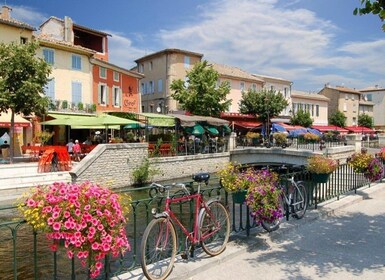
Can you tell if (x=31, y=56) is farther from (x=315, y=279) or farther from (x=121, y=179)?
(x=315, y=279)

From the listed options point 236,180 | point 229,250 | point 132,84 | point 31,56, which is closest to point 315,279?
point 229,250

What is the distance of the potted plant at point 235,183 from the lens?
5.71 m

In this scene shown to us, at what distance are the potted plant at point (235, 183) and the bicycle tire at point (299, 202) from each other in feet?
6.45

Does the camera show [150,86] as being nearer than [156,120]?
No

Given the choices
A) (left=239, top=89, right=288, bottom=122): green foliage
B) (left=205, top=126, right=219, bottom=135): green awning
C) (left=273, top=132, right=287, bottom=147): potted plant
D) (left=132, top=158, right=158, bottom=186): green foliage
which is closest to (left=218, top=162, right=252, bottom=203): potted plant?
(left=132, top=158, right=158, bottom=186): green foliage

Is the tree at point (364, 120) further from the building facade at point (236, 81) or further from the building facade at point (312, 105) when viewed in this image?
the building facade at point (236, 81)

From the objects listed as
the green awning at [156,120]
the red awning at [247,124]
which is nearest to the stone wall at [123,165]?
the green awning at [156,120]

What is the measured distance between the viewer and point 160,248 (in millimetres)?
4602

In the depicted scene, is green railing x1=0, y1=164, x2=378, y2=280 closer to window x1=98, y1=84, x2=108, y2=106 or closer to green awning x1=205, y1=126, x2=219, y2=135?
green awning x1=205, y1=126, x2=219, y2=135

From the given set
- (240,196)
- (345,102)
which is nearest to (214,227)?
(240,196)

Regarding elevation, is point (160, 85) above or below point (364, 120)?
above

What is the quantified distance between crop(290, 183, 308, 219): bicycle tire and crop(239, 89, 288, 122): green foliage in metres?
35.2

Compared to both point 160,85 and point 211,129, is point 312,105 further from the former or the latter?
point 211,129

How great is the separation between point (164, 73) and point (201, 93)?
9.34 m
